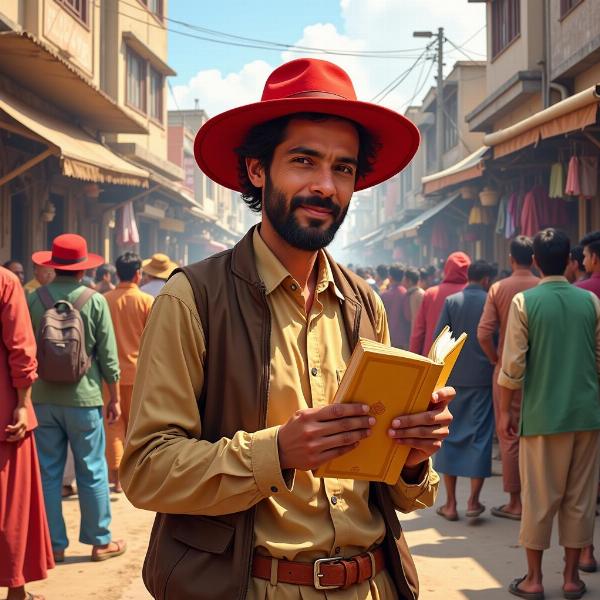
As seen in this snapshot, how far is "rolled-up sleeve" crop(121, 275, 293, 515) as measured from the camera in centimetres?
Answer: 176

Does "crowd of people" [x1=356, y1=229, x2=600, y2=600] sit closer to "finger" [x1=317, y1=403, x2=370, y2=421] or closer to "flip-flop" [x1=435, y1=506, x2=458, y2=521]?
"flip-flop" [x1=435, y1=506, x2=458, y2=521]

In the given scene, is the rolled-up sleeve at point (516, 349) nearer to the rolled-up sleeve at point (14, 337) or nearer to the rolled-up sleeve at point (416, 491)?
the rolled-up sleeve at point (14, 337)

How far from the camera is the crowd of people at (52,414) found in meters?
Result: 4.38

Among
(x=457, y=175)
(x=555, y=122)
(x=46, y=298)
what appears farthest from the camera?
(x=457, y=175)

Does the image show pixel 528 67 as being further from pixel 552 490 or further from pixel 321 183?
pixel 321 183

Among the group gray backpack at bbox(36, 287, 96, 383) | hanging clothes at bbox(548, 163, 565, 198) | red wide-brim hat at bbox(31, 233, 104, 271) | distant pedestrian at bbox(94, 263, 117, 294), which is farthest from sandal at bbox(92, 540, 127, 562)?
hanging clothes at bbox(548, 163, 565, 198)

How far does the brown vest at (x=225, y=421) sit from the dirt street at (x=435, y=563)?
3.02m

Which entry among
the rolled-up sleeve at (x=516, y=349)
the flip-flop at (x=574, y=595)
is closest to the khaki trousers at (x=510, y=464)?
the rolled-up sleeve at (x=516, y=349)

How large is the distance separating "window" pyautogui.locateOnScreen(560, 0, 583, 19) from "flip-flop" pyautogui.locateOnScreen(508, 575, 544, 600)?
9108mm

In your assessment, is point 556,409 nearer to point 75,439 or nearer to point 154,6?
point 75,439

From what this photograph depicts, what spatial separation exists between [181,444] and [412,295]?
33.3 ft

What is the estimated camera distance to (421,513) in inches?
268

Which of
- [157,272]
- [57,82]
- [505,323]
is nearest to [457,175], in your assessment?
[57,82]

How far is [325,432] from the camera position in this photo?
1671mm
